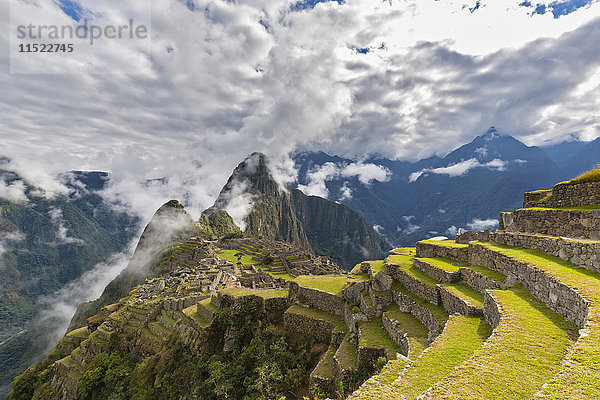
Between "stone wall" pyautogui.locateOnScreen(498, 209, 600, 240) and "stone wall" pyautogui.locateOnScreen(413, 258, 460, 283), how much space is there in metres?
4.65

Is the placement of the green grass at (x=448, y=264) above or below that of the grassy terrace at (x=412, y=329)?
above

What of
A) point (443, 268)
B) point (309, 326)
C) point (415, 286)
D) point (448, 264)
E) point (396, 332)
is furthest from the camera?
point (309, 326)

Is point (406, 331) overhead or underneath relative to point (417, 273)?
underneath

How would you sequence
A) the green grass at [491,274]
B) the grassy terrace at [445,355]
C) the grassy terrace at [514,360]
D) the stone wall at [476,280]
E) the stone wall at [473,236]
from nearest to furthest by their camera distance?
the grassy terrace at [514,360] < the grassy terrace at [445,355] < the stone wall at [476,280] < the green grass at [491,274] < the stone wall at [473,236]

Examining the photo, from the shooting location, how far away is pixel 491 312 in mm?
7645

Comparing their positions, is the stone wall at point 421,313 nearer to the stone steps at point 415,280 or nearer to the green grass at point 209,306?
the stone steps at point 415,280

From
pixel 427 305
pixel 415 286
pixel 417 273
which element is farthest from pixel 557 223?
pixel 427 305

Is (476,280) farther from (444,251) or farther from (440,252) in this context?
(440,252)

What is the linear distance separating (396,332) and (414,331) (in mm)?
696

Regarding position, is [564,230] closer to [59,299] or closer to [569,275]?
[569,275]

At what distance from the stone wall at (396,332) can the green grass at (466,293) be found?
2496 millimetres

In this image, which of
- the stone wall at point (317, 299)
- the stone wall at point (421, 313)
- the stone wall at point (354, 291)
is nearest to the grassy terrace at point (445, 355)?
the stone wall at point (421, 313)

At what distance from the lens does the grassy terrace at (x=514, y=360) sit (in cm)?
433

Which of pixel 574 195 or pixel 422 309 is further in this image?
pixel 574 195
